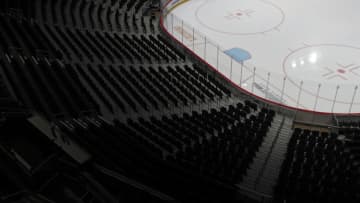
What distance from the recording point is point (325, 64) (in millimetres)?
10203

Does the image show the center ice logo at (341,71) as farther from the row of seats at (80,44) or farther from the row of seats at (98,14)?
the row of seats at (98,14)

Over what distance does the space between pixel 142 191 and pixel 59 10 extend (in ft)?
27.1

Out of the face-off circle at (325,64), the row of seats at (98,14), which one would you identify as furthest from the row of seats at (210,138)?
the row of seats at (98,14)

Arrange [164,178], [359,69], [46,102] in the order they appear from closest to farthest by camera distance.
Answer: [164,178] → [46,102] → [359,69]

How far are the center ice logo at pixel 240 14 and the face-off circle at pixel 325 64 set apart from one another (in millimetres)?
3662

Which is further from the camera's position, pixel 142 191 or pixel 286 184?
pixel 286 184

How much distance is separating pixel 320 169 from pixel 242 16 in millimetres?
9565

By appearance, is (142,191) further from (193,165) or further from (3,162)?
(193,165)

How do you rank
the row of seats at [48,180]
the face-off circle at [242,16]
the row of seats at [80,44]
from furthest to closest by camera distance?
the face-off circle at [242,16] < the row of seats at [80,44] < the row of seats at [48,180]

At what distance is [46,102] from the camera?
219 inches

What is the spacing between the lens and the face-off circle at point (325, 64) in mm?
9633

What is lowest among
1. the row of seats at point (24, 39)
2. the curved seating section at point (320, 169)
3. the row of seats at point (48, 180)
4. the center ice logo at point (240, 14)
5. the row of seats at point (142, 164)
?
the curved seating section at point (320, 169)

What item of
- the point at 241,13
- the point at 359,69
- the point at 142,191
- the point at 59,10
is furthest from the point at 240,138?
the point at 241,13

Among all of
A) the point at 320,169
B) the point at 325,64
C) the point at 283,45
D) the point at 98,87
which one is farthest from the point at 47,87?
the point at 283,45
